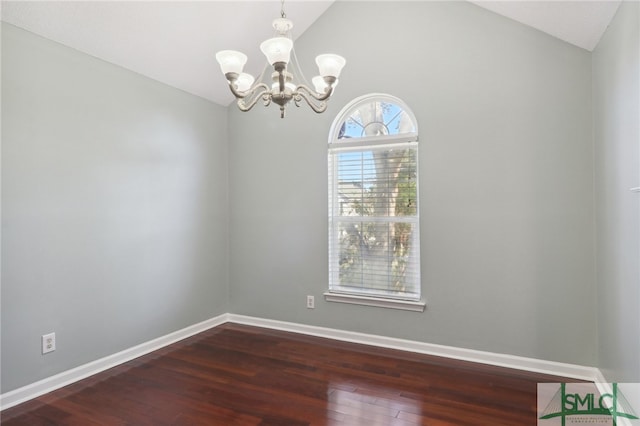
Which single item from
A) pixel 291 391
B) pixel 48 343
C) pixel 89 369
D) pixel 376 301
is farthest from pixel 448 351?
pixel 48 343

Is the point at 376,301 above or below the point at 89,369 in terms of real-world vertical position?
above

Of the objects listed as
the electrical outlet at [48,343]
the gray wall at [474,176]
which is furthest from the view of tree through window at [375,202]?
the electrical outlet at [48,343]

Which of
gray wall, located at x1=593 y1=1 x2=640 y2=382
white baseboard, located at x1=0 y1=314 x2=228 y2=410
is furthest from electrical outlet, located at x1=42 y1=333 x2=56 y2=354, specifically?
gray wall, located at x1=593 y1=1 x2=640 y2=382

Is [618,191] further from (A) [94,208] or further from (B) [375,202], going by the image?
(A) [94,208]

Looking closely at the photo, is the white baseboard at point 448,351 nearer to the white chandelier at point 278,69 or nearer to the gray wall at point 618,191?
the gray wall at point 618,191

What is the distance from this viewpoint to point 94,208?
290 cm

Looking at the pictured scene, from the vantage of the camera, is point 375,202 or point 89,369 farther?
point 375,202

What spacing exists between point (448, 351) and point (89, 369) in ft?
9.43

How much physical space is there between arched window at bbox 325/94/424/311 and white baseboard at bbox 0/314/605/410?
35 cm

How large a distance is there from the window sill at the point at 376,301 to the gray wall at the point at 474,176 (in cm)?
7

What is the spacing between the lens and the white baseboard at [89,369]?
7.98 feet

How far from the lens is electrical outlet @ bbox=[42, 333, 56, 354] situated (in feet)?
8.53

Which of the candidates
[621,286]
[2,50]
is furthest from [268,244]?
[621,286]

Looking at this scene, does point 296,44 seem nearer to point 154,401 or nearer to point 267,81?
point 267,81
